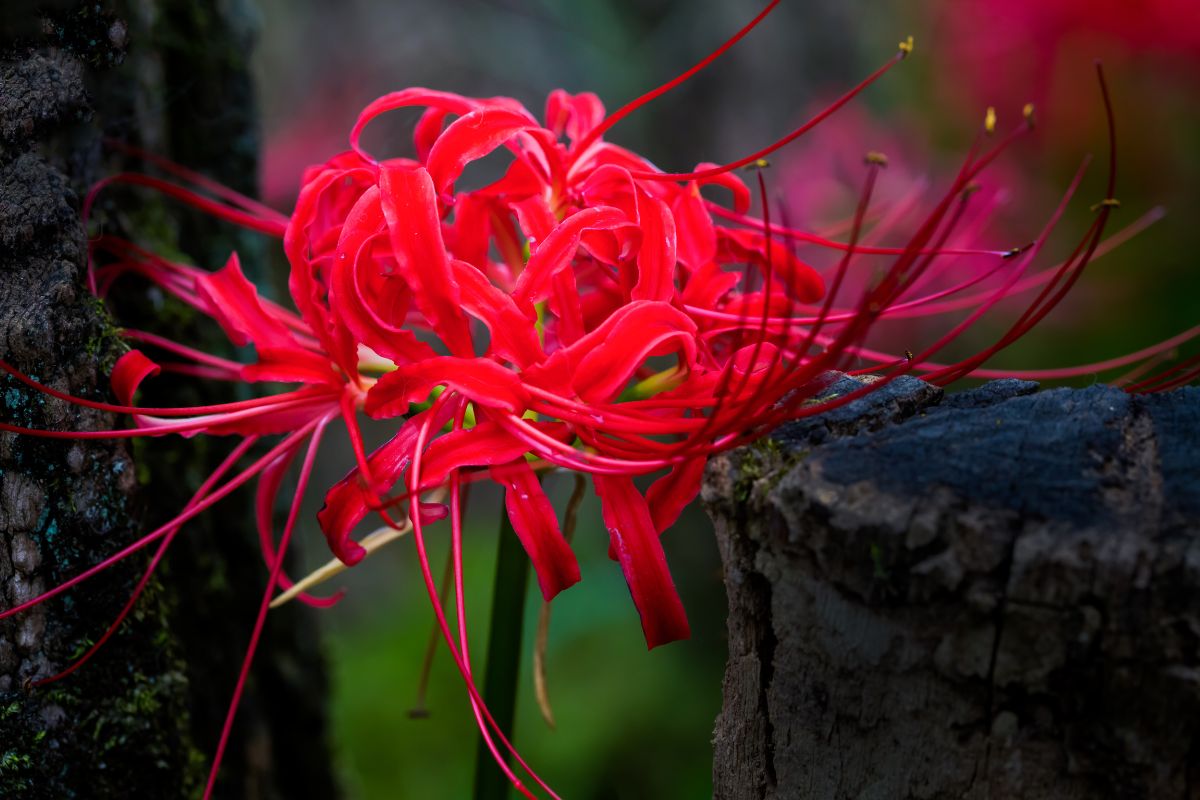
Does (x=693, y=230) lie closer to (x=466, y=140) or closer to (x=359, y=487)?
(x=466, y=140)

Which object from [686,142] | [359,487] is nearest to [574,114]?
[359,487]

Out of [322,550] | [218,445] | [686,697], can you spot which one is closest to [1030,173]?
[686,697]

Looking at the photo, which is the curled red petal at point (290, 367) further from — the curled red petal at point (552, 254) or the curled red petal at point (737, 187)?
the curled red petal at point (737, 187)

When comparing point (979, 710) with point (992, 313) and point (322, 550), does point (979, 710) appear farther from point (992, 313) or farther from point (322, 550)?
point (322, 550)

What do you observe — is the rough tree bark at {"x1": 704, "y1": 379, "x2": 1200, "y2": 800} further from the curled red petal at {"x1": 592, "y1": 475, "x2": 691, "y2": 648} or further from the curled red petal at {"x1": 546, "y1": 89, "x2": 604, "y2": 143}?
the curled red petal at {"x1": 546, "y1": 89, "x2": 604, "y2": 143}

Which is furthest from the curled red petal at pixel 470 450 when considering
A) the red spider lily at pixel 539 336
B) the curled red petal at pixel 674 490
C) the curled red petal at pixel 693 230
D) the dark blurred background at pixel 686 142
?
the dark blurred background at pixel 686 142
